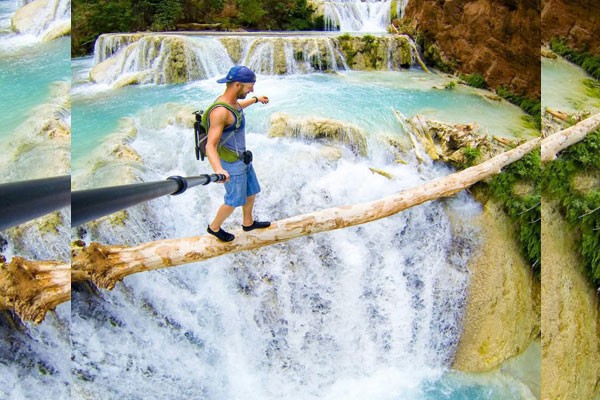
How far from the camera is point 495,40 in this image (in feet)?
10.5

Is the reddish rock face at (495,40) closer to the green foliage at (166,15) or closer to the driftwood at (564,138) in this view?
the driftwood at (564,138)

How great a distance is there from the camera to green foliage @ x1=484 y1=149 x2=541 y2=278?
10.1 feet

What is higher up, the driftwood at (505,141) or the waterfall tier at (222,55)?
the waterfall tier at (222,55)

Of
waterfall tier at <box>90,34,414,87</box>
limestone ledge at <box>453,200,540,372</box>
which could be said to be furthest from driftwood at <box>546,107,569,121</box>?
waterfall tier at <box>90,34,414,87</box>

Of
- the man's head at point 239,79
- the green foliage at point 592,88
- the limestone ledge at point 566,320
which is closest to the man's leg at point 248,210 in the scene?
the man's head at point 239,79

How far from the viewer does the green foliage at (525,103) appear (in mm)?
3117

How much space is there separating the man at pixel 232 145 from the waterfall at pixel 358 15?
852 millimetres

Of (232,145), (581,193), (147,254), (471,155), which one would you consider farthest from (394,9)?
(147,254)

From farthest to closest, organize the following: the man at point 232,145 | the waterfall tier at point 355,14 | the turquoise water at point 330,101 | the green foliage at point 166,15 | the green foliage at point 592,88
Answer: the green foliage at point 592,88
the waterfall tier at point 355,14
the green foliage at point 166,15
the turquoise water at point 330,101
the man at point 232,145

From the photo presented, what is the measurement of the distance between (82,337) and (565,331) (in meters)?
2.77

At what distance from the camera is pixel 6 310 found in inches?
87.7

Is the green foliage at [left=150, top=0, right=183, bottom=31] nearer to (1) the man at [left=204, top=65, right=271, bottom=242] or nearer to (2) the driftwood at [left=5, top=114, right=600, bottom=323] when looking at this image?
(1) the man at [left=204, top=65, right=271, bottom=242]

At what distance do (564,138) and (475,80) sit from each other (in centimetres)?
65

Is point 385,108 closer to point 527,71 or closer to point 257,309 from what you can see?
point 527,71
